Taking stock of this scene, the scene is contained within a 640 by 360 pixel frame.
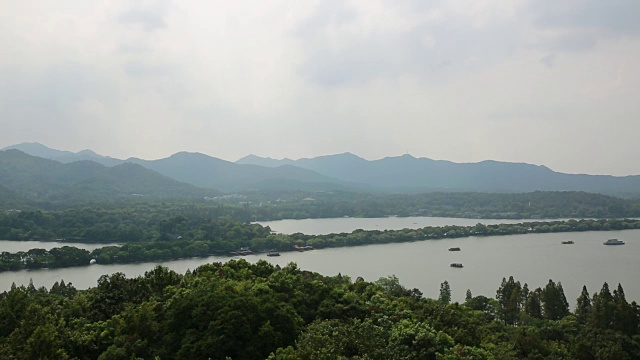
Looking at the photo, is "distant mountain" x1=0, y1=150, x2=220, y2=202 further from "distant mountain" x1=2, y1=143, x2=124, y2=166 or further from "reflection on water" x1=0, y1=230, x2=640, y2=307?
"distant mountain" x1=2, y1=143, x2=124, y2=166

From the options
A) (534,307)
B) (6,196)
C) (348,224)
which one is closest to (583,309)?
(534,307)

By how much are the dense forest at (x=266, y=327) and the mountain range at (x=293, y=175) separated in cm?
6528

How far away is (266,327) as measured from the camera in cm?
821

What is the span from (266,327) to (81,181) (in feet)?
256

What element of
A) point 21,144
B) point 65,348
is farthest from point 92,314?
point 21,144

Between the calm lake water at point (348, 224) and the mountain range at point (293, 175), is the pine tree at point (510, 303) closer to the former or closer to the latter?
the calm lake water at point (348, 224)

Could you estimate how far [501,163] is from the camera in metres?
170

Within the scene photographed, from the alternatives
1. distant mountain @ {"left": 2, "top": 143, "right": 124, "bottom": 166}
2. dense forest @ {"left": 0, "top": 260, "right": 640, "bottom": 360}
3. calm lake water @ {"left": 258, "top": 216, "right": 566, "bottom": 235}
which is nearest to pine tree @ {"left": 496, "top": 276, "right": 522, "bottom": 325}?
dense forest @ {"left": 0, "top": 260, "right": 640, "bottom": 360}

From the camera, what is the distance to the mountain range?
81688mm

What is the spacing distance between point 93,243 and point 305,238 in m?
14.0

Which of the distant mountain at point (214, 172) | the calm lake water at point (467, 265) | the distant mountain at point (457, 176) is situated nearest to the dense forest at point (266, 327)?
the calm lake water at point (467, 265)

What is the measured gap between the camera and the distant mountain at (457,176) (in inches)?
5384

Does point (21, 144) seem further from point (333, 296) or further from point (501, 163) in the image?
point (333, 296)

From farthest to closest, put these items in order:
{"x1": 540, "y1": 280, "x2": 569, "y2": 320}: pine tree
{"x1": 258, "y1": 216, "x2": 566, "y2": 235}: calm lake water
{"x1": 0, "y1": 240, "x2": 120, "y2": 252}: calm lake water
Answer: {"x1": 258, "y1": 216, "x2": 566, "y2": 235}: calm lake water, {"x1": 0, "y1": 240, "x2": 120, "y2": 252}: calm lake water, {"x1": 540, "y1": 280, "x2": 569, "y2": 320}: pine tree
